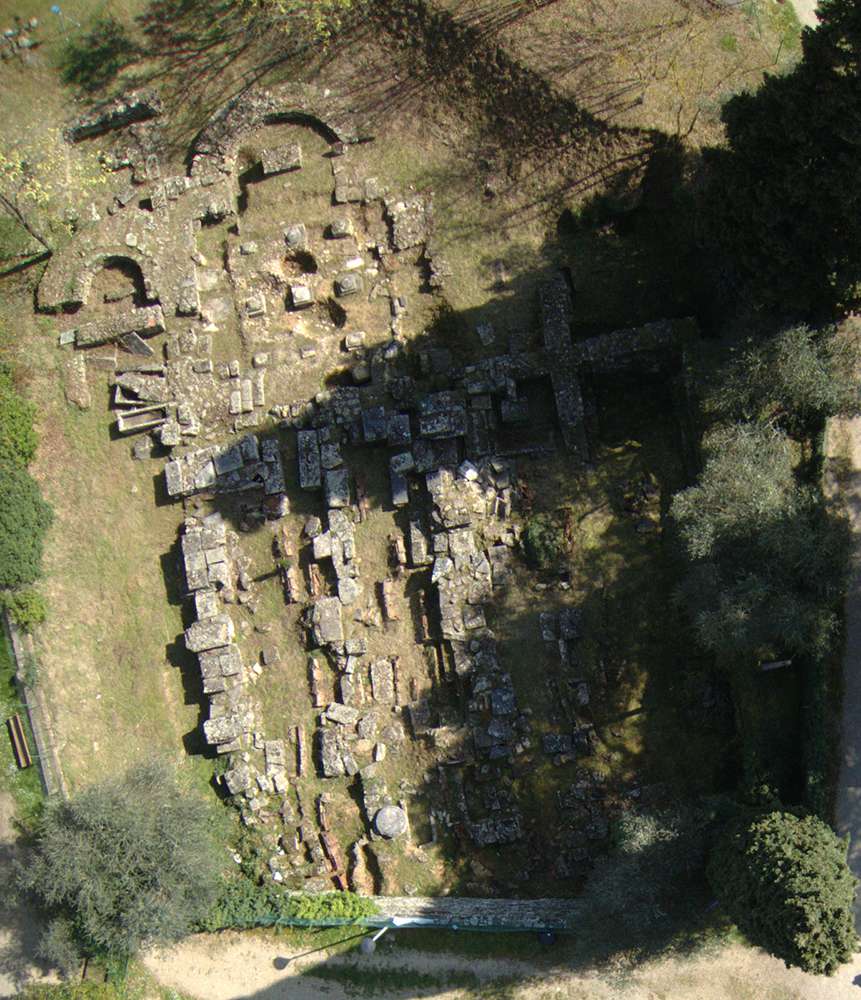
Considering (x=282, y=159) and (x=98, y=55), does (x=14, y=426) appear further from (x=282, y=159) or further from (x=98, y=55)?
(x=98, y=55)

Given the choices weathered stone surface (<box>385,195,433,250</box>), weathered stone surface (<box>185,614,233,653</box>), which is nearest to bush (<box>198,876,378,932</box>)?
weathered stone surface (<box>185,614,233,653</box>)

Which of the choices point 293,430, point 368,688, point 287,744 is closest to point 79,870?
point 287,744

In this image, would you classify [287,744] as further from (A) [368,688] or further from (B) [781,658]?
(B) [781,658]

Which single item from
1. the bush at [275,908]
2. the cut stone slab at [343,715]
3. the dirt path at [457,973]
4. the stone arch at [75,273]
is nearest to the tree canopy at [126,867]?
the bush at [275,908]

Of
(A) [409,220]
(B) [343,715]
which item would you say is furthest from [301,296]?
(B) [343,715]

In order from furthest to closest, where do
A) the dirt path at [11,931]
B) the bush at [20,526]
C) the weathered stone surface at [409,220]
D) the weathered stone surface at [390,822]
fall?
the weathered stone surface at [409,220] < the bush at [20,526] < the dirt path at [11,931] < the weathered stone surface at [390,822]

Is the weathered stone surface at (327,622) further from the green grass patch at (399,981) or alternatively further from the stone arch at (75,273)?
the stone arch at (75,273)
